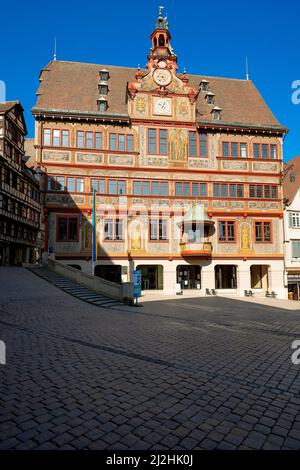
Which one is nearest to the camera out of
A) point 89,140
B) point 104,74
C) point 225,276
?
point 89,140

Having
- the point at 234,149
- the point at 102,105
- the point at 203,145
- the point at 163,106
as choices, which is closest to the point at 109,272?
the point at 203,145

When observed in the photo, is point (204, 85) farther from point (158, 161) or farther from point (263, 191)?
point (263, 191)

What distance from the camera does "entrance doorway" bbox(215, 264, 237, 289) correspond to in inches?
1168

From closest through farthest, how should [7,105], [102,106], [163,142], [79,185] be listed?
[79,185] → [102,106] → [163,142] → [7,105]

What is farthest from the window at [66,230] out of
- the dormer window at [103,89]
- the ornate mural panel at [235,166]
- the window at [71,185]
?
the ornate mural panel at [235,166]

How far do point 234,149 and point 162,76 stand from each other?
30.8 feet

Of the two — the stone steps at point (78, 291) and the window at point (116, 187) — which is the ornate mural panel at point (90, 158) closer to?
the window at point (116, 187)

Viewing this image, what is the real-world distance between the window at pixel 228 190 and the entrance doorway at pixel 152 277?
8.60m

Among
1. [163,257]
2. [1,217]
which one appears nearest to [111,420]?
[163,257]

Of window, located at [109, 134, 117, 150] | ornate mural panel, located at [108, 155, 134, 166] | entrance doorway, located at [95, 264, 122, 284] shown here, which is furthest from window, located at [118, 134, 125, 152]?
entrance doorway, located at [95, 264, 122, 284]

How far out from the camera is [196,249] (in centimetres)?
Result: 2722

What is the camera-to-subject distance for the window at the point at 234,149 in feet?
95.6

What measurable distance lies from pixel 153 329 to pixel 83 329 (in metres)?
2.30
